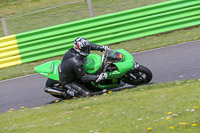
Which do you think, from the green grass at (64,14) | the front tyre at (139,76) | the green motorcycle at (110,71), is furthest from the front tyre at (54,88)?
the green grass at (64,14)

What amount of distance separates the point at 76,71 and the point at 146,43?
4.78 meters

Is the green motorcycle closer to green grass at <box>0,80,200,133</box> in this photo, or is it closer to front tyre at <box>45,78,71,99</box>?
front tyre at <box>45,78,71,99</box>

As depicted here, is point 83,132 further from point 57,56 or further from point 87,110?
point 57,56

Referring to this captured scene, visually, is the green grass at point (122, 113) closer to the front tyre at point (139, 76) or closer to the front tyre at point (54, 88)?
the front tyre at point (139, 76)

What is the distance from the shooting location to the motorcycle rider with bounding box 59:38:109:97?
7375 millimetres

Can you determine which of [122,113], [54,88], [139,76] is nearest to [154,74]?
[139,76]

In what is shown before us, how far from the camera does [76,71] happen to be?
7.48 meters

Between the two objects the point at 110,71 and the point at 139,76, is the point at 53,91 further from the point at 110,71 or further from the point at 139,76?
the point at 139,76

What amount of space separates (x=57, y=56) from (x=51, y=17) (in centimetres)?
319

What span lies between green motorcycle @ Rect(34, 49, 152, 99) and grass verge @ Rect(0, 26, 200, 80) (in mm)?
3145

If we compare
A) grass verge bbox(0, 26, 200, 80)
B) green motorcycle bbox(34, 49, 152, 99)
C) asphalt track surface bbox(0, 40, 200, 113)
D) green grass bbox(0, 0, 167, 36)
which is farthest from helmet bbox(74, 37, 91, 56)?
green grass bbox(0, 0, 167, 36)

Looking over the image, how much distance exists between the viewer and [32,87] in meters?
9.48

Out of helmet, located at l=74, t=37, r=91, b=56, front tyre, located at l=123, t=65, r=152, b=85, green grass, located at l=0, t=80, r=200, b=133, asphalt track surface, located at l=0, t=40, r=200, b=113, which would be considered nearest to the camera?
green grass, located at l=0, t=80, r=200, b=133

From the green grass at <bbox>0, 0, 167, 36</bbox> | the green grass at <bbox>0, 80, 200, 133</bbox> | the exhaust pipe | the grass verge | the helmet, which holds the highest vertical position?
the green grass at <bbox>0, 0, 167, 36</bbox>
